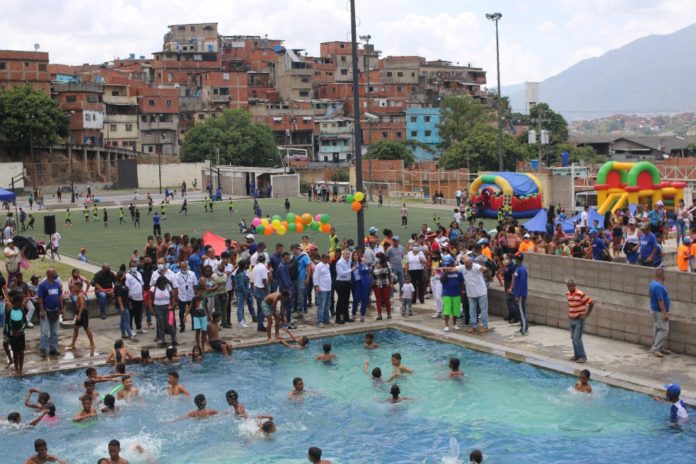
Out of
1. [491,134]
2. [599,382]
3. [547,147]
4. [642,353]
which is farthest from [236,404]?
[547,147]

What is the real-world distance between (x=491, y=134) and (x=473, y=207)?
38.3 metres

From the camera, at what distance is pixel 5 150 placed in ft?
296

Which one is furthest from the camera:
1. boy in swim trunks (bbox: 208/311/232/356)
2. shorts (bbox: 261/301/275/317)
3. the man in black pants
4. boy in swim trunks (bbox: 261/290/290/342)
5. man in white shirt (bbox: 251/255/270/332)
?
the man in black pants

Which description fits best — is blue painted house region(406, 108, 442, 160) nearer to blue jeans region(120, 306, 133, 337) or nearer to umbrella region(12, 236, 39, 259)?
umbrella region(12, 236, 39, 259)

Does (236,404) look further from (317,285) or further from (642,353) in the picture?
(642,353)

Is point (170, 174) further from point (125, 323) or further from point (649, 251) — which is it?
point (649, 251)

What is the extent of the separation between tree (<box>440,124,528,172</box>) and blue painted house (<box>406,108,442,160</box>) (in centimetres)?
2816

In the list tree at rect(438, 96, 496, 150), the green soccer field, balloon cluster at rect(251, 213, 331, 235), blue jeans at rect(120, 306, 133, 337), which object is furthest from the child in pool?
tree at rect(438, 96, 496, 150)

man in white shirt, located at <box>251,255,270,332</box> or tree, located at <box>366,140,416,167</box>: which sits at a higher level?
tree, located at <box>366,140,416,167</box>

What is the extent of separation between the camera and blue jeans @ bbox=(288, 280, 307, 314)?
1964 centimetres

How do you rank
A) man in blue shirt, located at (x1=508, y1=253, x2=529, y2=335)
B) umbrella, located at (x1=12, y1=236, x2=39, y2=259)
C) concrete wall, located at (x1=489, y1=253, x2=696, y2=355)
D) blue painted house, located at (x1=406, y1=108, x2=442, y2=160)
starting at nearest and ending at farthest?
concrete wall, located at (x1=489, y1=253, x2=696, y2=355)
man in blue shirt, located at (x1=508, y1=253, x2=529, y2=335)
umbrella, located at (x1=12, y1=236, x2=39, y2=259)
blue painted house, located at (x1=406, y1=108, x2=442, y2=160)

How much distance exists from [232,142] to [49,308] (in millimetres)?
77160

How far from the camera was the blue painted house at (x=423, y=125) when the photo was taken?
370ft

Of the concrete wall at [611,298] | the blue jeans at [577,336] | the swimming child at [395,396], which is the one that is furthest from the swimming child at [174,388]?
the concrete wall at [611,298]
